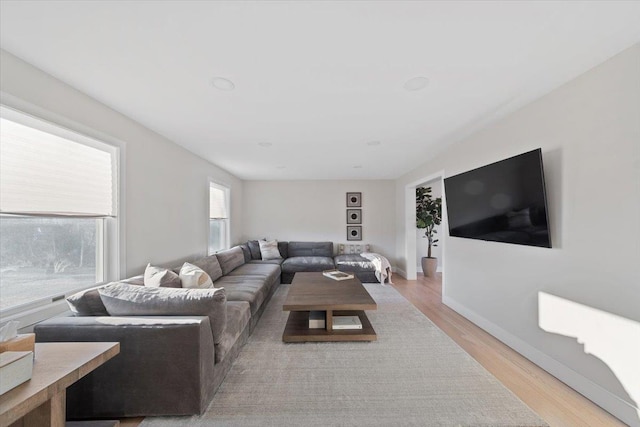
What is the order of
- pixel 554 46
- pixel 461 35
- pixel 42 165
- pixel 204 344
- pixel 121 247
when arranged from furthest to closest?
pixel 121 247
pixel 42 165
pixel 204 344
pixel 554 46
pixel 461 35

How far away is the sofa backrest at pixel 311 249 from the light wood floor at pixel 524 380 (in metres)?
2.89

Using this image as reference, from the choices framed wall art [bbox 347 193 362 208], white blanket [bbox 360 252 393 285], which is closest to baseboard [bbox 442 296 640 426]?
white blanket [bbox 360 252 393 285]

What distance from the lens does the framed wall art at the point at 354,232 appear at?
6191 millimetres

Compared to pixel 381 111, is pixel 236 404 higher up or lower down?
lower down

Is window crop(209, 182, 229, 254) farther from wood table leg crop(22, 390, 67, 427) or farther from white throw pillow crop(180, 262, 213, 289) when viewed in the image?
wood table leg crop(22, 390, 67, 427)

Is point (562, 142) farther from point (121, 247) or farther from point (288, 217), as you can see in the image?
point (288, 217)

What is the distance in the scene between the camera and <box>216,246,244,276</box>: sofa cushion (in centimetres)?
390

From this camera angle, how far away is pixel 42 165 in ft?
5.75

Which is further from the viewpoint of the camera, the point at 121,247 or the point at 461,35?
the point at 121,247

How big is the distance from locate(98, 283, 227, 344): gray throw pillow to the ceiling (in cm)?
158

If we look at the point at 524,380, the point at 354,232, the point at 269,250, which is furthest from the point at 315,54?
the point at 354,232

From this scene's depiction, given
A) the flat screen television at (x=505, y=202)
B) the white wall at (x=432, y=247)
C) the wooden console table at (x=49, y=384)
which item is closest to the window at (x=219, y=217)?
the wooden console table at (x=49, y=384)

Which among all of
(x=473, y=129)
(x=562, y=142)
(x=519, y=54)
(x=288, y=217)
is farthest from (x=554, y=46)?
(x=288, y=217)

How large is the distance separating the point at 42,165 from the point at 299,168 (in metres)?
3.49
